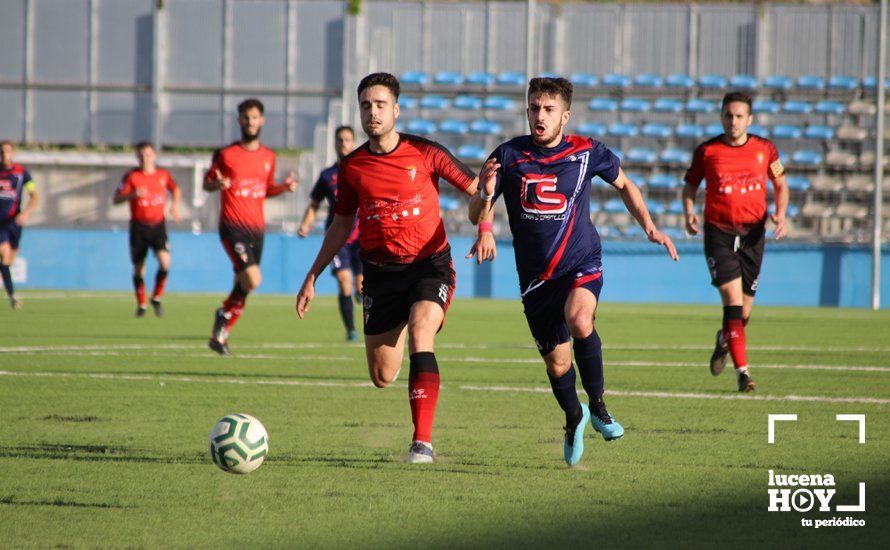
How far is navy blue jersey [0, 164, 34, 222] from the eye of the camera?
20.9 meters

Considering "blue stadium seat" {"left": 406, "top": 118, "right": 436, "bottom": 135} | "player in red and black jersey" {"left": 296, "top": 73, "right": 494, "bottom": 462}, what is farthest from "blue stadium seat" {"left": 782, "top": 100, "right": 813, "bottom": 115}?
"player in red and black jersey" {"left": 296, "top": 73, "right": 494, "bottom": 462}

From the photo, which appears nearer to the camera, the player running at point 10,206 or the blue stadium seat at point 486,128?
the player running at point 10,206

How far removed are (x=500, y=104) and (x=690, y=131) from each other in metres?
4.86

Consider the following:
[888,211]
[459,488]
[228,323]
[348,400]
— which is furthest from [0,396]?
[888,211]

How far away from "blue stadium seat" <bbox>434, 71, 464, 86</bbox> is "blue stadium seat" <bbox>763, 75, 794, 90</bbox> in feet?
24.8

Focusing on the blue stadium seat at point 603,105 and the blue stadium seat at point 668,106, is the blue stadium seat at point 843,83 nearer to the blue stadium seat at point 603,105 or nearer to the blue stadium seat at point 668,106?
the blue stadium seat at point 668,106

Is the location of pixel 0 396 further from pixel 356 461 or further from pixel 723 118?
pixel 723 118

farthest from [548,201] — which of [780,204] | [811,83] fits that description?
[811,83]

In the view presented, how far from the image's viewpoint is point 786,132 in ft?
96.3

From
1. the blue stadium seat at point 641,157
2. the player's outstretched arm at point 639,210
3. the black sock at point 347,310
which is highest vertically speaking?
the blue stadium seat at point 641,157

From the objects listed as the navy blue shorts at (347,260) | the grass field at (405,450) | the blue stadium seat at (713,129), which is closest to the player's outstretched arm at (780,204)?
the grass field at (405,450)

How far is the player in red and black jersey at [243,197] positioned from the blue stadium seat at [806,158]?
717 inches

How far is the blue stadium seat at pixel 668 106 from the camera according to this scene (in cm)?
3036

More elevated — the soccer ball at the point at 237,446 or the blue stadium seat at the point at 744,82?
the blue stadium seat at the point at 744,82
